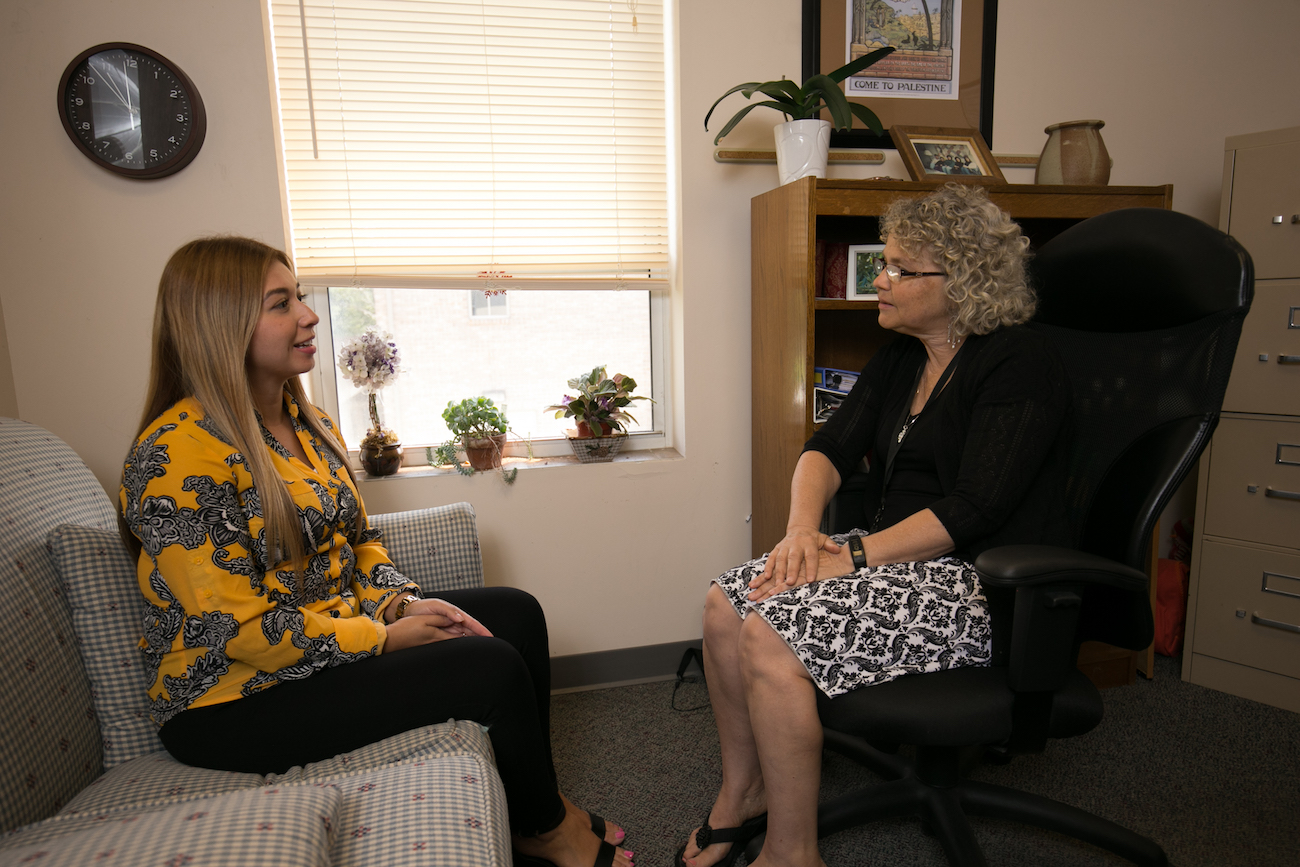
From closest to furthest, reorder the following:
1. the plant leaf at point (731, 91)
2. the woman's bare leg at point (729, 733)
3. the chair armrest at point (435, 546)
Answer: the woman's bare leg at point (729, 733)
the chair armrest at point (435, 546)
the plant leaf at point (731, 91)

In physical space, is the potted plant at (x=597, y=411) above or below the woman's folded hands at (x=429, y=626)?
above

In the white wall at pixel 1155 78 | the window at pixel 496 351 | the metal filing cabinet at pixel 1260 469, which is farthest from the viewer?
the white wall at pixel 1155 78

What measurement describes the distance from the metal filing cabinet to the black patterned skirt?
1.35 meters

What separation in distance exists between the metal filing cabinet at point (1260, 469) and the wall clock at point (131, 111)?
9.16 feet

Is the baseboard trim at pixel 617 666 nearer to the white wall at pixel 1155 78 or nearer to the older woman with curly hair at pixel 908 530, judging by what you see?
the older woman with curly hair at pixel 908 530

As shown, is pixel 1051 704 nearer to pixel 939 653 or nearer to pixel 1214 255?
pixel 939 653

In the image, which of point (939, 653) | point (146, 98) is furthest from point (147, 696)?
point (146, 98)

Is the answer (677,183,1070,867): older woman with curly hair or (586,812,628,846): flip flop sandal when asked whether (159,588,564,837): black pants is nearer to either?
(586,812,628,846): flip flop sandal

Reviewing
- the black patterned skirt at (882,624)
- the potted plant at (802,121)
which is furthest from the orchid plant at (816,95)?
the black patterned skirt at (882,624)

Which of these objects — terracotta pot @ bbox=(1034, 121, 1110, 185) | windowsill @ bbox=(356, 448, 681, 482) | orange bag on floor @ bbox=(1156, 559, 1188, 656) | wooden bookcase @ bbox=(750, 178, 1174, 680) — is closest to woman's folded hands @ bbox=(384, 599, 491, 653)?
windowsill @ bbox=(356, 448, 681, 482)

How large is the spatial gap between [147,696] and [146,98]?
1.46 m

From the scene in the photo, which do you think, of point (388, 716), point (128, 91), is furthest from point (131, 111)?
point (388, 716)

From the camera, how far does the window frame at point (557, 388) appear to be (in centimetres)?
213

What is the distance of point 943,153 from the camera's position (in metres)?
2.13
